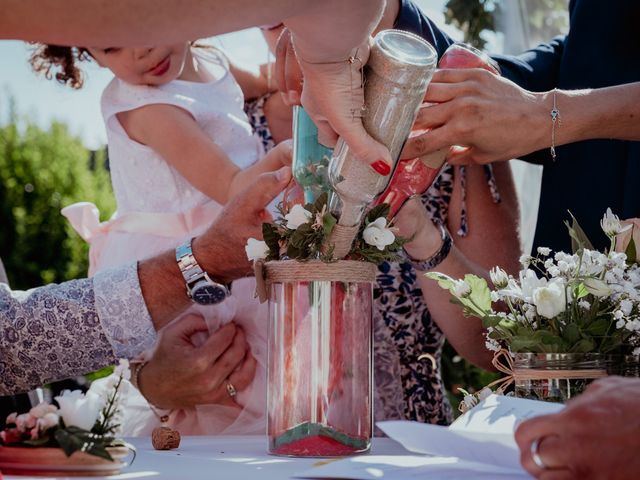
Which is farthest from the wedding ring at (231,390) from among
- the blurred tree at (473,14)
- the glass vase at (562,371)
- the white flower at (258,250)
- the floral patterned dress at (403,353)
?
the blurred tree at (473,14)

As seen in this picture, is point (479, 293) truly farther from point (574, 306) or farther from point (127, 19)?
point (127, 19)

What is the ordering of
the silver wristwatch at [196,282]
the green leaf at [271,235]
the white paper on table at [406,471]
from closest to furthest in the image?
the white paper on table at [406,471] < the green leaf at [271,235] < the silver wristwatch at [196,282]

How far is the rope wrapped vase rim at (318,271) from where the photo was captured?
154cm

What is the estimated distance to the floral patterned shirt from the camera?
1963 millimetres

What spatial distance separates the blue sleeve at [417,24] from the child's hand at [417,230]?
515mm

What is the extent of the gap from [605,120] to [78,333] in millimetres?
1173

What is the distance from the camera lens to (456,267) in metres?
2.22

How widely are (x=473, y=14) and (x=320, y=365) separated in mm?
2890

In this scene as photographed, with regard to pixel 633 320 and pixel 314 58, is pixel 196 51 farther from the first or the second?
pixel 633 320

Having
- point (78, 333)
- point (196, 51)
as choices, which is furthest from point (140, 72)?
point (78, 333)

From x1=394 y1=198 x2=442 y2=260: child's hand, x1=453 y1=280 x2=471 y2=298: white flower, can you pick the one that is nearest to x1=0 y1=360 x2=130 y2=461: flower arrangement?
x1=453 y1=280 x2=471 y2=298: white flower

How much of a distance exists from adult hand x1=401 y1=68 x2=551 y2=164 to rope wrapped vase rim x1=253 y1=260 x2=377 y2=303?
0.36 metres

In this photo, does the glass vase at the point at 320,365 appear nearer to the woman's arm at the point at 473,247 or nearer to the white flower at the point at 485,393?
the white flower at the point at 485,393

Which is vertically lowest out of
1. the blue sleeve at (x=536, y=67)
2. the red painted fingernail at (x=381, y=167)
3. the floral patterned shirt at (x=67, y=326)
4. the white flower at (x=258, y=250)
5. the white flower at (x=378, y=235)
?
the floral patterned shirt at (x=67, y=326)
